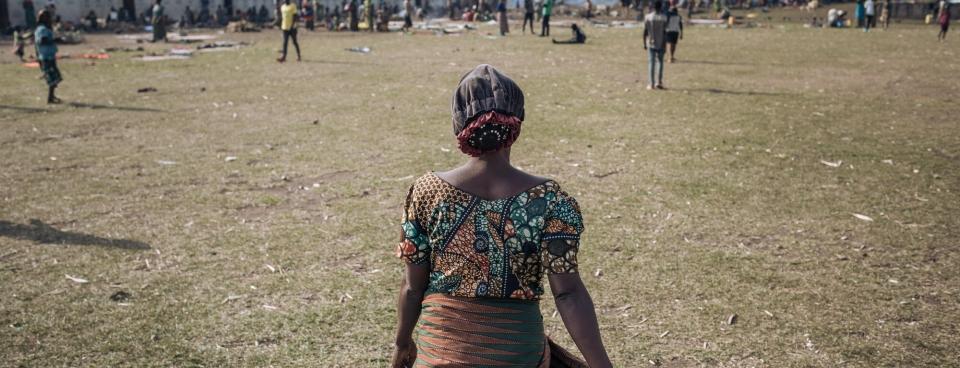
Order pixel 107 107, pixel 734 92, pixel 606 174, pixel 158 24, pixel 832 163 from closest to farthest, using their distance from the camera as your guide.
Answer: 1. pixel 606 174
2. pixel 832 163
3. pixel 107 107
4. pixel 734 92
5. pixel 158 24

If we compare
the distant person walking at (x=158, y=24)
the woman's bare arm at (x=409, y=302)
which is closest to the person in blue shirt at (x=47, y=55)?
the woman's bare arm at (x=409, y=302)

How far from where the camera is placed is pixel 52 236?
740 centimetres

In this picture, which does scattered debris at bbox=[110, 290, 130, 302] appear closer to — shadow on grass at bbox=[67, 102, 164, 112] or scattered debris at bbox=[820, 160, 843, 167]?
scattered debris at bbox=[820, 160, 843, 167]

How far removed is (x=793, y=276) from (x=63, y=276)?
605cm

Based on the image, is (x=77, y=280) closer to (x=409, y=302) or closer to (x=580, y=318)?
(x=409, y=302)

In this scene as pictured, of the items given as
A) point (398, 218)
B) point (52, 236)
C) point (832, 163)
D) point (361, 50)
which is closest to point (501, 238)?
point (398, 218)

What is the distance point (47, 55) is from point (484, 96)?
54.0 feet

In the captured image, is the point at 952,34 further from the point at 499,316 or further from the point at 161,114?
the point at 499,316

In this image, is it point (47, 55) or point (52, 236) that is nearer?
point (52, 236)

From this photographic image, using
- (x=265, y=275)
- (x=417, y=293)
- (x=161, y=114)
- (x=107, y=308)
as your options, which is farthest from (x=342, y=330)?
(x=161, y=114)

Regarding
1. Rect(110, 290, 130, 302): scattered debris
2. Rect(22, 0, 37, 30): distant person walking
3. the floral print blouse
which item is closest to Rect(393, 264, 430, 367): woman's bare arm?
the floral print blouse

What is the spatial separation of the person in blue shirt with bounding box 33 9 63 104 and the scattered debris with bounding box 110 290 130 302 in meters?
12.0

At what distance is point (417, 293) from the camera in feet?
9.87

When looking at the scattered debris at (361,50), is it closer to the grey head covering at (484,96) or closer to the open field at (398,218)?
the open field at (398,218)
